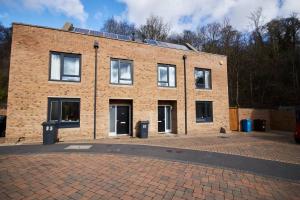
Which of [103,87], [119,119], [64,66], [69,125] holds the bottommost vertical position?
[69,125]

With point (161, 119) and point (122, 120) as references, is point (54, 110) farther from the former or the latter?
point (161, 119)

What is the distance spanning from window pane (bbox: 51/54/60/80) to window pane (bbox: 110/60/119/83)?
3.36 metres

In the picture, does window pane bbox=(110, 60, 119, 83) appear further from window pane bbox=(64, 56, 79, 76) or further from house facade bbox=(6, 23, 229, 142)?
window pane bbox=(64, 56, 79, 76)

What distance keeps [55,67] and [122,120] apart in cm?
559

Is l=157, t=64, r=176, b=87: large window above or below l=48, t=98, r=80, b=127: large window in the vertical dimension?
above

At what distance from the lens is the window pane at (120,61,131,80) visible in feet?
48.0

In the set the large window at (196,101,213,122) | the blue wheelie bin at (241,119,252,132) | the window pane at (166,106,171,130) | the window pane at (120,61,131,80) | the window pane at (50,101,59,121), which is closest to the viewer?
the window pane at (50,101,59,121)

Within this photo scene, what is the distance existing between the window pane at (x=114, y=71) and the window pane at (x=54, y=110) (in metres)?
3.87

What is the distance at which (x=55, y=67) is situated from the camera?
12.7 metres

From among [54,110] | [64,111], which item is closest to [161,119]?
[64,111]

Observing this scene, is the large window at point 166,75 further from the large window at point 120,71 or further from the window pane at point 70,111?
the window pane at point 70,111

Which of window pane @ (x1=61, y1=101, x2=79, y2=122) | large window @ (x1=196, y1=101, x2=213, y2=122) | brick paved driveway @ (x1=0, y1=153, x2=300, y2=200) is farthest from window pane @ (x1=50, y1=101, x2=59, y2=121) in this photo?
large window @ (x1=196, y1=101, x2=213, y2=122)

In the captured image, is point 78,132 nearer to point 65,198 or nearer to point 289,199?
point 65,198

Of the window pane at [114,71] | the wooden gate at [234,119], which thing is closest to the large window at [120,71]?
the window pane at [114,71]
